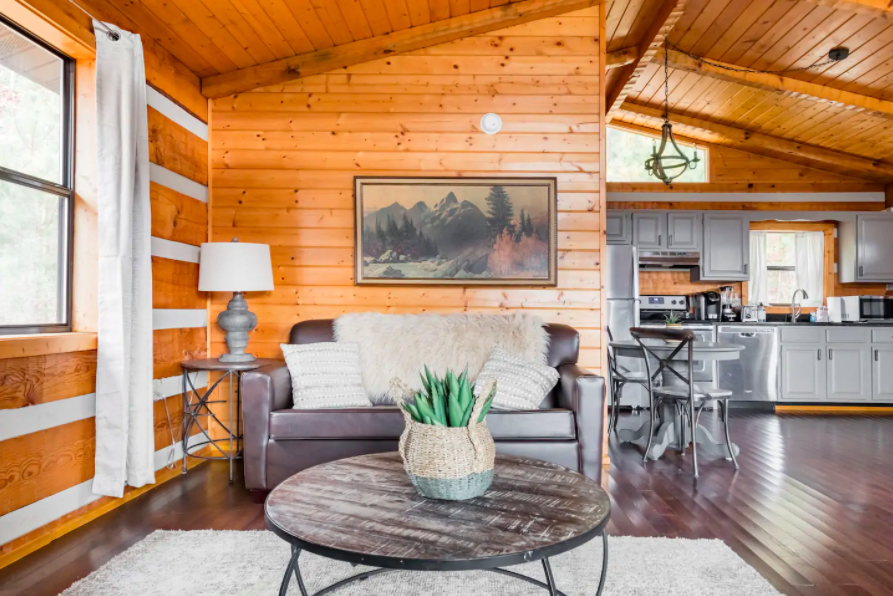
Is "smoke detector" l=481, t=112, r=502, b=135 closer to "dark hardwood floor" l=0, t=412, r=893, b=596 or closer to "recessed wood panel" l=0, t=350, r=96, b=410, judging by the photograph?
"dark hardwood floor" l=0, t=412, r=893, b=596

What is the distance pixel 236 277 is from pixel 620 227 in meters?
4.37

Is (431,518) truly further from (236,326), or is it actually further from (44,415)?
(236,326)

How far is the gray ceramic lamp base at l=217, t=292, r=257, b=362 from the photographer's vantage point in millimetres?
3428

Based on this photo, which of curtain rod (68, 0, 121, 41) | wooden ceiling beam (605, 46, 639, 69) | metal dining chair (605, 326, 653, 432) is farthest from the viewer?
wooden ceiling beam (605, 46, 639, 69)

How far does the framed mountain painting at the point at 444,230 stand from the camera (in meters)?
3.82

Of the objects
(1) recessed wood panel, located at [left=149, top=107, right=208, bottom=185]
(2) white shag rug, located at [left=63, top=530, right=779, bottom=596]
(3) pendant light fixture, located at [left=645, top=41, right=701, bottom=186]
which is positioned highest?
(3) pendant light fixture, located at [left=645, top=41, right=701, bottom=186]

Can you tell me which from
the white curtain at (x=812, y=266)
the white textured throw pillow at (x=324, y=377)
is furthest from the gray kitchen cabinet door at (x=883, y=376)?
the white textured throw pillow at (x=324, y=377)

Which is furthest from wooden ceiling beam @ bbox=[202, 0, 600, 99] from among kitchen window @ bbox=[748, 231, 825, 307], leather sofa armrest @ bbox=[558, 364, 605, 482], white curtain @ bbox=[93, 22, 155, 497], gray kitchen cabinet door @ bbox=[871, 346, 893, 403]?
gray kitchen cabinet door @ bbox=[871, 346, 893, 403]

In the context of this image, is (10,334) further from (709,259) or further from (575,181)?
(709,259)

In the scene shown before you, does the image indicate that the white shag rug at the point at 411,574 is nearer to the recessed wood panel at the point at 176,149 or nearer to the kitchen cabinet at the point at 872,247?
the recessed wood panel at the point at 176,149

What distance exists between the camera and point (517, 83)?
3.84m

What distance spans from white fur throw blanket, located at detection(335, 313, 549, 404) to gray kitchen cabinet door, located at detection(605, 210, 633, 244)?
3230 mm

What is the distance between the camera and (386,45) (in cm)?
376

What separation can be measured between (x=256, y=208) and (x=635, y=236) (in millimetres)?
4120
